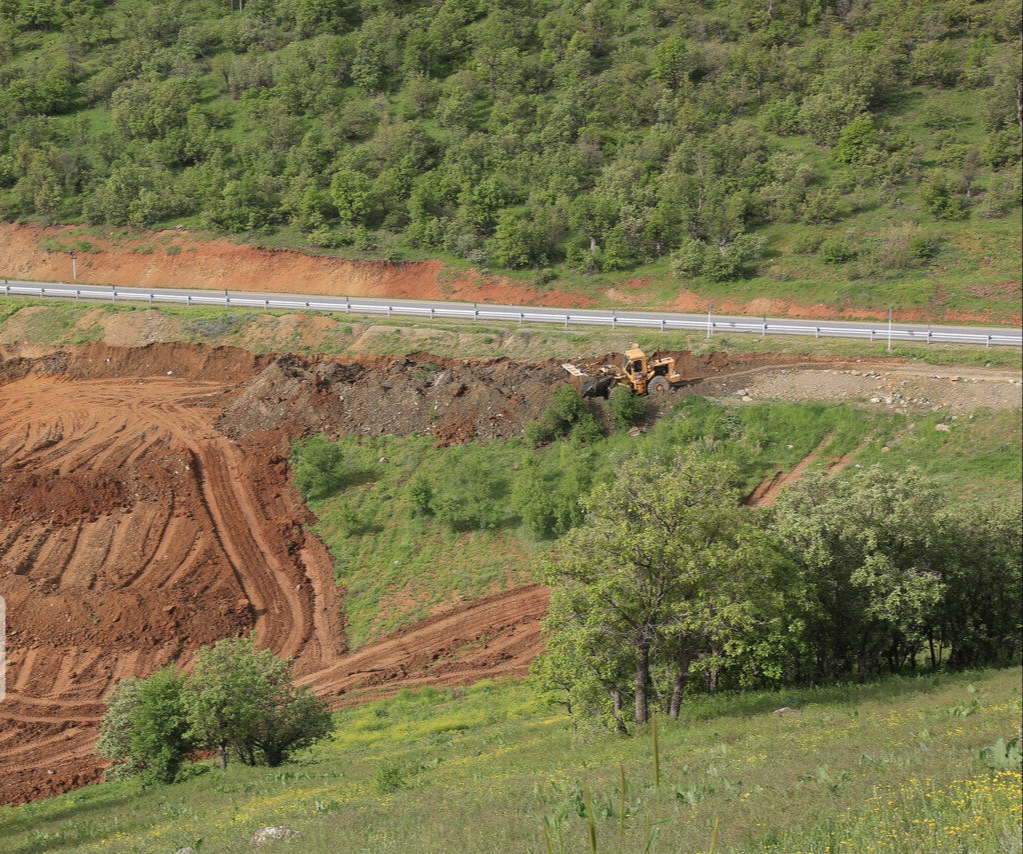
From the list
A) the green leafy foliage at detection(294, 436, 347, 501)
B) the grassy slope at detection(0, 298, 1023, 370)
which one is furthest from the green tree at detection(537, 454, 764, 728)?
the grassy slope at detection(0, 298, 1023, 370)

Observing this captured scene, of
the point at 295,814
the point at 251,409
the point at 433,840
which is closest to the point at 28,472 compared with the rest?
the point at 251,409

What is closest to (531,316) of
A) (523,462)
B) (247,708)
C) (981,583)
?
(523,462)

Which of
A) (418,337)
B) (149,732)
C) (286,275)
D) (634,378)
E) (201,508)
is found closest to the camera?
(149,732)

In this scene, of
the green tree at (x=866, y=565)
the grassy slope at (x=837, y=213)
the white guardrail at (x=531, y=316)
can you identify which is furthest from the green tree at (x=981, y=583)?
the grassy slope at (x=837, y=213)

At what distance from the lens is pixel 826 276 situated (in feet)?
181

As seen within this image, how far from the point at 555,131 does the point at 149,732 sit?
54.1 metres

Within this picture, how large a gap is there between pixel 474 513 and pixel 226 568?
9.73 metres

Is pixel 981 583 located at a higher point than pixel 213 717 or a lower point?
higher

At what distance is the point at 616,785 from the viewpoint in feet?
47.1

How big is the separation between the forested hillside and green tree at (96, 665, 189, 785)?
3914 centimetres

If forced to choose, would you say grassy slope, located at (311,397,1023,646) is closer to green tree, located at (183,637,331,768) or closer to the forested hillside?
green tree, located at (183,637,331,768)

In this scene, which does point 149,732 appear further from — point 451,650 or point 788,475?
point 788,475

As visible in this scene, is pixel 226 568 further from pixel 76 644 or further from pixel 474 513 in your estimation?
pixel 474 513

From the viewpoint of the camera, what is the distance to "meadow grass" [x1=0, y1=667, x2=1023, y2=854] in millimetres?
10352
